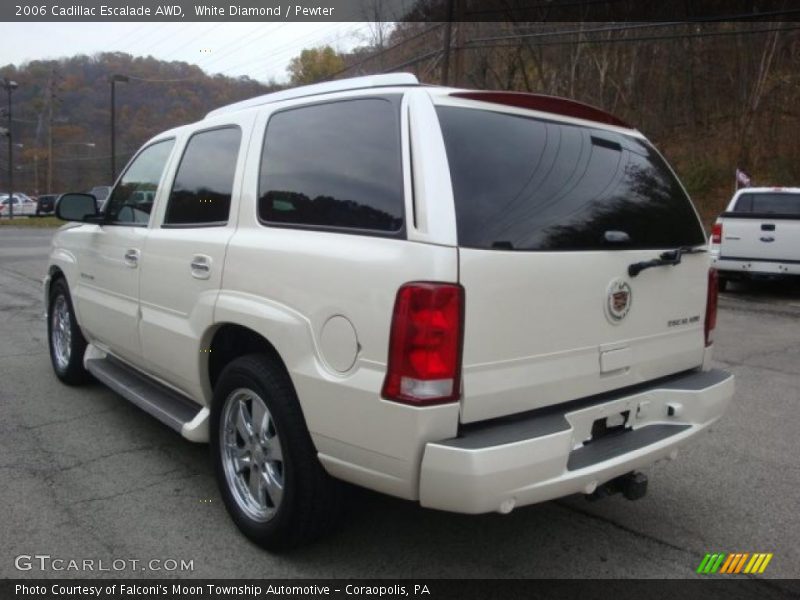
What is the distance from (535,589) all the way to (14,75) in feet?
183

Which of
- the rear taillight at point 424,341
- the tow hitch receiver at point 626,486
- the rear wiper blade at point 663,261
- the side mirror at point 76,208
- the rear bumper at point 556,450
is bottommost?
the tow hitch receiver at point 626,486

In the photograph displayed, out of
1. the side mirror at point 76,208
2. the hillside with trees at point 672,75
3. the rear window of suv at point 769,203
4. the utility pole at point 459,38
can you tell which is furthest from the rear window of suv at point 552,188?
the utility pole at point 459,38

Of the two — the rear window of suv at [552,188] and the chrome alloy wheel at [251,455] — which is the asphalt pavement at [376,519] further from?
the rear window of suv at [552,188]

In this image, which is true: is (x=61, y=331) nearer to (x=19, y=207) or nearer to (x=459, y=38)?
(x=459, y=38)

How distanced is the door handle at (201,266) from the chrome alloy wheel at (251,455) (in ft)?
1.97

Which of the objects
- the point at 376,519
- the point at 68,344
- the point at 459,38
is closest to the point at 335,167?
the point at 376,519

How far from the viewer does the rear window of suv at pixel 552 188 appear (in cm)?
251

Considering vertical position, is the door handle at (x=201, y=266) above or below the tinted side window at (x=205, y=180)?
below

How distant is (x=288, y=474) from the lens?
9.00 feet

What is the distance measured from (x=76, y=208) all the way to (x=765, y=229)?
416 inches

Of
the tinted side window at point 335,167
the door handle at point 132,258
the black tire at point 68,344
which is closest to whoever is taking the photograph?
the tinted side window at point 335,167

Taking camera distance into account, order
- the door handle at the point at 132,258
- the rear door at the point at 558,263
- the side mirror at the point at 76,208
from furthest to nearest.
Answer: the side mirror at the point at 76,208
the door handle at the point at 132,258
the rear door at the point at 558,263

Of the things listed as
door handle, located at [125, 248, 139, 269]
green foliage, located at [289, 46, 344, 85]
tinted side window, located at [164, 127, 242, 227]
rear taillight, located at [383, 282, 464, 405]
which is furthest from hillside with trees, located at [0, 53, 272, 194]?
rear taillight, located at [383, 282, 464, 405]

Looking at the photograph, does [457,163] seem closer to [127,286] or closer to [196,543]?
[196,543]
